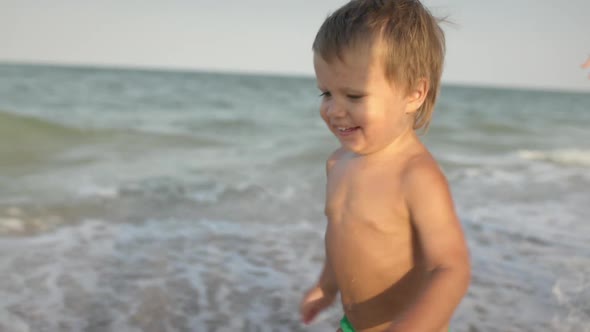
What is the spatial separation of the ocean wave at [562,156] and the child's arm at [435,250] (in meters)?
7.03

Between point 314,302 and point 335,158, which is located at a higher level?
point 335,158

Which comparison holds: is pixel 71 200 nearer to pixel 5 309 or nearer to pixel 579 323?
pixel 5 309

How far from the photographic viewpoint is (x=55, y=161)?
669 centimetres

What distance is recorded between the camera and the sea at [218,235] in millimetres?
2789

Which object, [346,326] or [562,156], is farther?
[562,156]

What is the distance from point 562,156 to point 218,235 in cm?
640

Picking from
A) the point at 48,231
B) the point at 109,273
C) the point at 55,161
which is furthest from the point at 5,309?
the point at 55,161

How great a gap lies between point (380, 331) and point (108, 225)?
2.93 meters

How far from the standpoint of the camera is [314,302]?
1911mm

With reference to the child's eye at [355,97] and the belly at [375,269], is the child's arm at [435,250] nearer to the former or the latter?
the belly at [375,269]

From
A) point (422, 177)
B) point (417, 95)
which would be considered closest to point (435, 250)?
point (422, 177)

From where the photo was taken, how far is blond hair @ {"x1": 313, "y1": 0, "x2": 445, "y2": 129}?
1.46 m

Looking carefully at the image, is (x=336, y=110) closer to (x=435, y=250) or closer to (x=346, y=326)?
(x=435, y=250)

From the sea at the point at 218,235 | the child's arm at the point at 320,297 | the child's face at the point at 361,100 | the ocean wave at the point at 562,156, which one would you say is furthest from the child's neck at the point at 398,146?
the ocean wave at the point at 562,156
